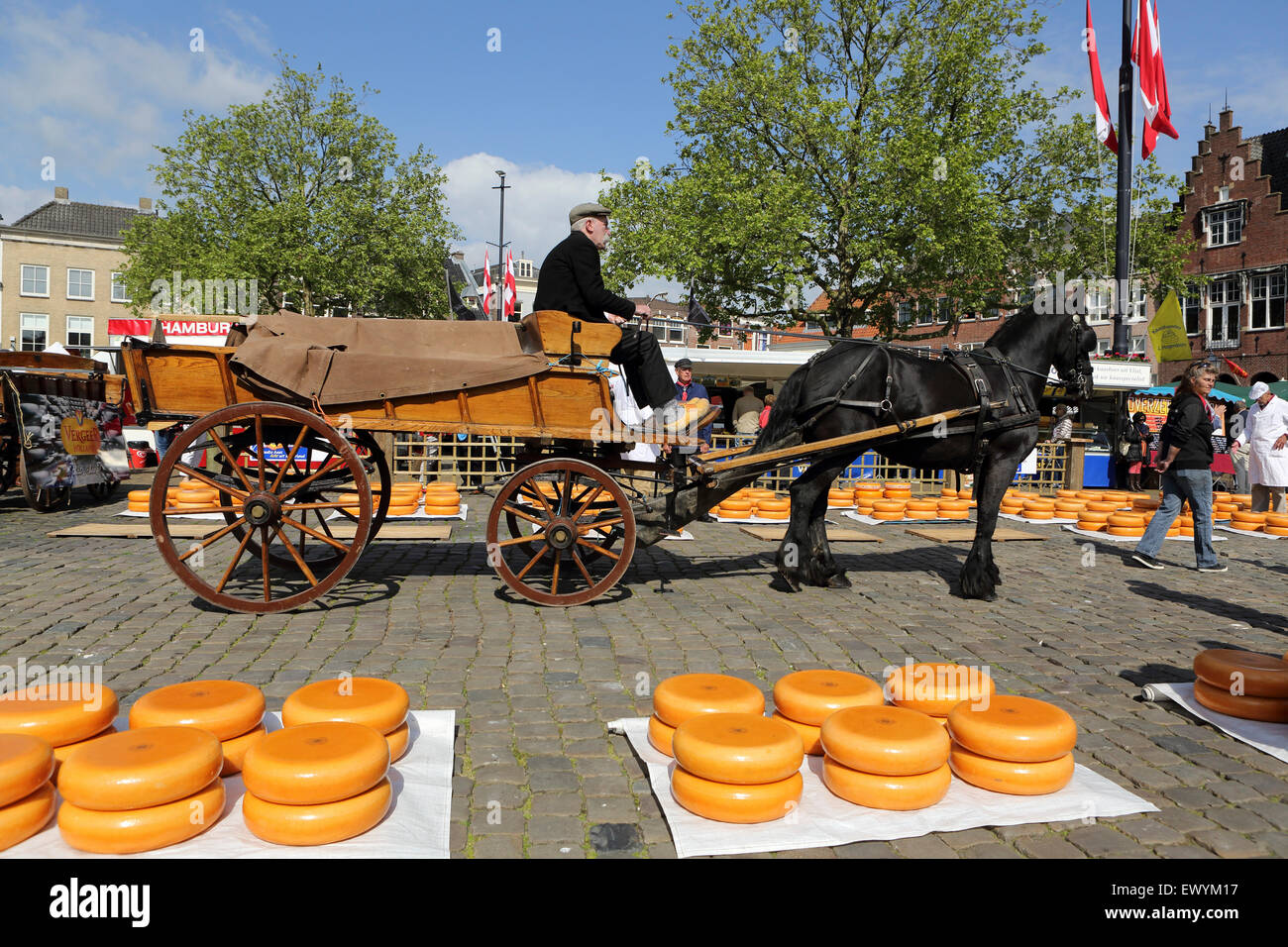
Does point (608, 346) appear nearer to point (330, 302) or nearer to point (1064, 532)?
point (1064, 532)

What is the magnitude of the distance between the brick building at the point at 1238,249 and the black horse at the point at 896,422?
97.2 feet

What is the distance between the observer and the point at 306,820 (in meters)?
2.60

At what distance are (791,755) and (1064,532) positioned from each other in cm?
977

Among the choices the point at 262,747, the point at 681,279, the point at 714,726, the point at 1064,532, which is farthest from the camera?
the point at 681,279

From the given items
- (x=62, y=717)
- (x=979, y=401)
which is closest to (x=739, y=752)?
(x=62, y=717)

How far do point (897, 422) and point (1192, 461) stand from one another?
4185 millimetres

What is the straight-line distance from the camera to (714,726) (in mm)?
3086

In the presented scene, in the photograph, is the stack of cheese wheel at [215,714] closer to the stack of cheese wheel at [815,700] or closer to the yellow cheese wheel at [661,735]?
the yellow cheese wheel at [661,735]

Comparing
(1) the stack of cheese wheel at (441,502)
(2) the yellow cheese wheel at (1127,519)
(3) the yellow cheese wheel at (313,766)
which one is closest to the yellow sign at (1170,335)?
(2) the yellow cheese wheel at (1127,519)

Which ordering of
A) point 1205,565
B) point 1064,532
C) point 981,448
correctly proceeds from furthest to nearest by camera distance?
point 1064,532 → point 1205,565 → point 981,448

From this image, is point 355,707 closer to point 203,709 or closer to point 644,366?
point 203,709

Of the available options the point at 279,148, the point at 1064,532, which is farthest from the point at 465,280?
the point at 1064,532

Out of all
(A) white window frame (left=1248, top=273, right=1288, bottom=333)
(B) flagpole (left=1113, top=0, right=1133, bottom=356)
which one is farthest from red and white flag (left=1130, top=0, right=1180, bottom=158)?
(A) white window frame (left=1248, top=273, right=1288, bottom=333)

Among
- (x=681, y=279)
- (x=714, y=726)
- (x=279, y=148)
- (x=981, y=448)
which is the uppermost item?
(x=279, y=148)
